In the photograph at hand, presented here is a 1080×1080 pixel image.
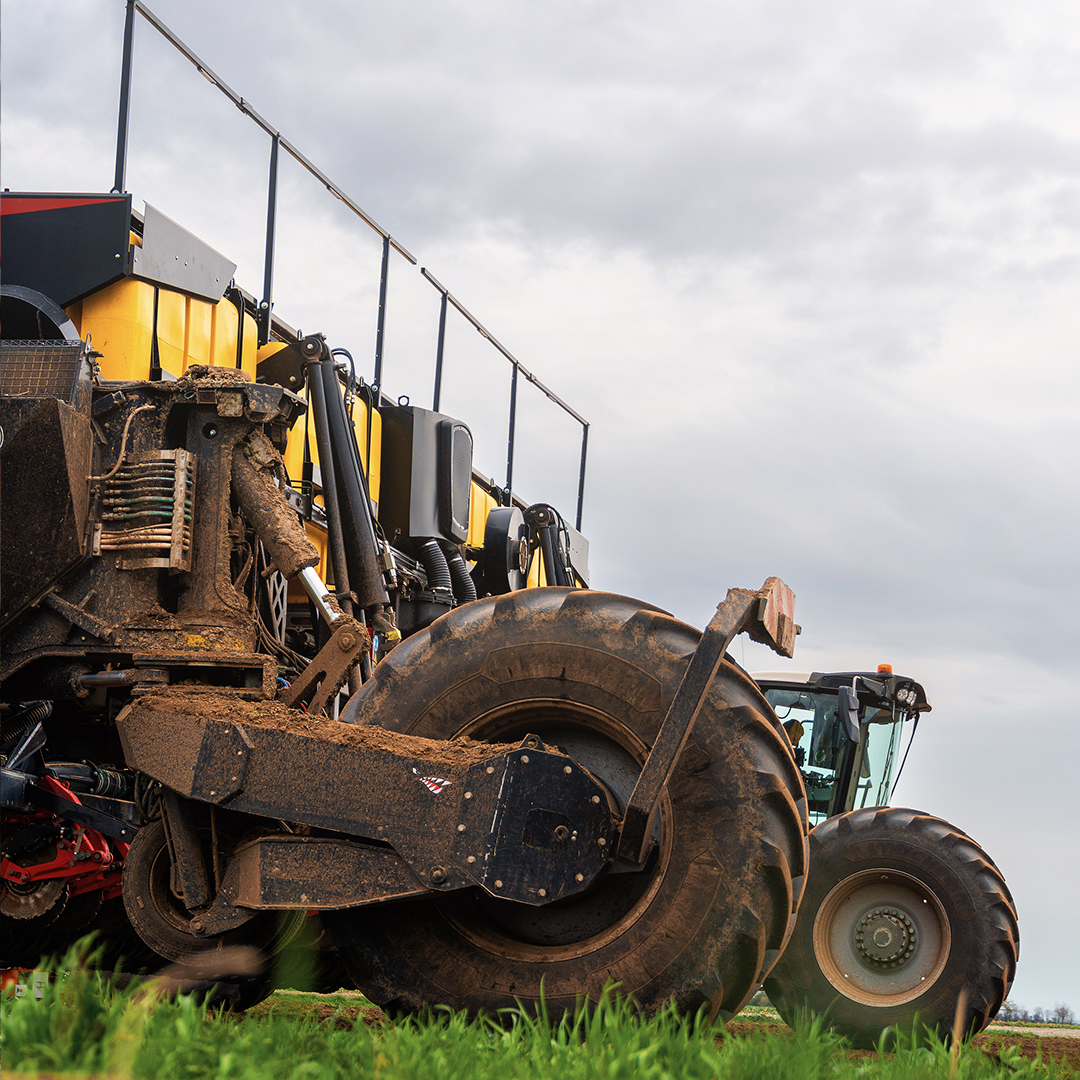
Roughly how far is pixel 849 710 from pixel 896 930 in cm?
197

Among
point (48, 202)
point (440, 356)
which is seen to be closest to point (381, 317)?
point (440, 356)

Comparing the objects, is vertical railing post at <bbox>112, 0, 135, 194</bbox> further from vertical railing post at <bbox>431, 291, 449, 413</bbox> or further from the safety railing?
vertical railing post at <bbox>431, 291, 449, 413</bbox>

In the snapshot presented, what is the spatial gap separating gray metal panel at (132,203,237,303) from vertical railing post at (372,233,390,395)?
7.99 feet

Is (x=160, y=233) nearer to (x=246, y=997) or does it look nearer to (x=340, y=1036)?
(x=246, y=997)

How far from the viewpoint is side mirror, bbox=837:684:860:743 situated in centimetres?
819

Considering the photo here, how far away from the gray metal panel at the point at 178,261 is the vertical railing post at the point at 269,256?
0.76m

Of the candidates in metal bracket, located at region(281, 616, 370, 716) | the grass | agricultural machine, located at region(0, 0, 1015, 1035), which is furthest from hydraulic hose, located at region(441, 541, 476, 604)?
the grass

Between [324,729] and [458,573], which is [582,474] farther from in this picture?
[324,729]

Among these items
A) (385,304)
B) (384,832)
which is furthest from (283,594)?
(385,304)

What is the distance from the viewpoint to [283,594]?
5.19m

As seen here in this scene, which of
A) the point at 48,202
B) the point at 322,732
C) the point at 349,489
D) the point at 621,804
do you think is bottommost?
the point at 621,804

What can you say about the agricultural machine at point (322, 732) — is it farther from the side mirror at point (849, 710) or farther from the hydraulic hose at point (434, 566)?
the hydraulic hose at point (434, 566)

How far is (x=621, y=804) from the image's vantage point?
3082mm

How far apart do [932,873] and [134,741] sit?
475 cm
